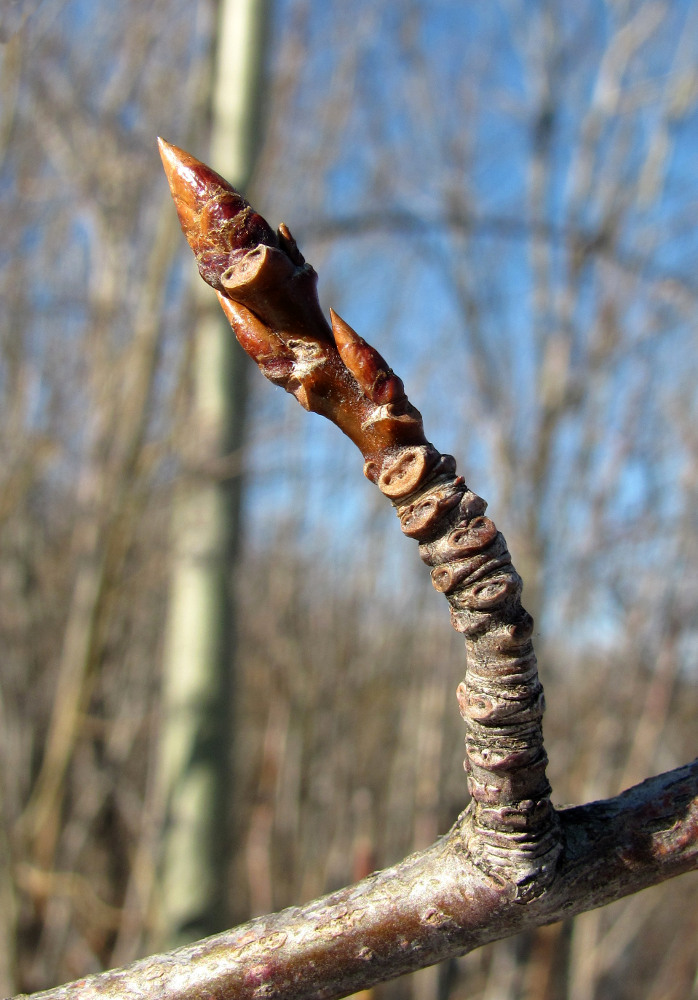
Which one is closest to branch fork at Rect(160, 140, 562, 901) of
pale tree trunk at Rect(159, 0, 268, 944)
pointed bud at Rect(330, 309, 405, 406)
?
pointed bud at Rect(330, 309, 405, 406)

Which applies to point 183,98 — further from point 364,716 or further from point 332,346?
point 332,346

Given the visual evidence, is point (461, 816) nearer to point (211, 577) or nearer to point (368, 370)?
point (368, 370)

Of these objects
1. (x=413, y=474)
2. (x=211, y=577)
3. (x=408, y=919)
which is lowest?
(x=408, y=919)

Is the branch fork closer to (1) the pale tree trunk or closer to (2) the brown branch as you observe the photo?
(2) the brown branch

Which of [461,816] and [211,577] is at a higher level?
[211,577]

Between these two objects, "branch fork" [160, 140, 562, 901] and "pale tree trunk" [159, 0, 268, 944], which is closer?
"branch fork" [160, 140, 562, 901]

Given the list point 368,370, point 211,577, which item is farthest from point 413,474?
point 211,577
